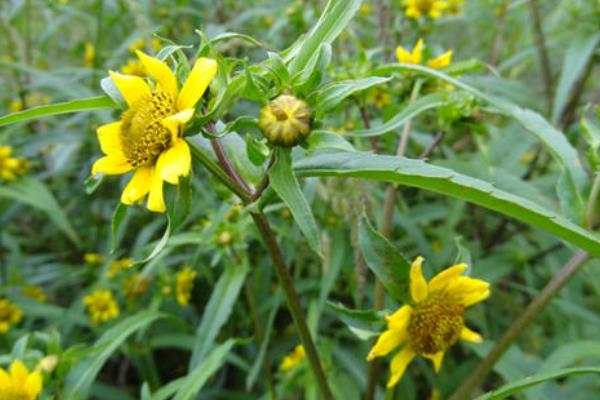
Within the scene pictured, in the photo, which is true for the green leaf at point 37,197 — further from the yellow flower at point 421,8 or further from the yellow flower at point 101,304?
the yellow flower at point 421,8

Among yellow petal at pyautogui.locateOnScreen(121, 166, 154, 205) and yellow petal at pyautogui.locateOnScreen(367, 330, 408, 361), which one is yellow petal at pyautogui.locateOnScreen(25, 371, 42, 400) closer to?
yellow petal at pyautogui.locateOnScreen(121, 166, 154, 205)

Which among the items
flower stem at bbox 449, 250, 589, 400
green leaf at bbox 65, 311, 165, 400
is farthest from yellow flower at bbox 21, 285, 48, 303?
flower stem at bbox 449, 250, 589, 400

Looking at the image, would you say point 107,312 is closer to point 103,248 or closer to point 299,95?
point 103,248

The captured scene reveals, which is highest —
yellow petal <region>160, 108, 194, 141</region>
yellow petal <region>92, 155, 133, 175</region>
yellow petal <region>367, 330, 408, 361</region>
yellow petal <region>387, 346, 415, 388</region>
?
yellow petal <region>160, 108, 194, 141</region>

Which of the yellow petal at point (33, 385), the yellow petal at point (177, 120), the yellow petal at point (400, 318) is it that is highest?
the yellow petal at point (177, 120)

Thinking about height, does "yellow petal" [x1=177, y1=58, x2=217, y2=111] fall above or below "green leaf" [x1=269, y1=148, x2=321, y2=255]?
above

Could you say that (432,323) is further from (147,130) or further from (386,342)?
(147,130)

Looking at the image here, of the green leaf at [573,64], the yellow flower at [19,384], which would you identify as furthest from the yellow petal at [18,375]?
the green leaf at [573,64]
